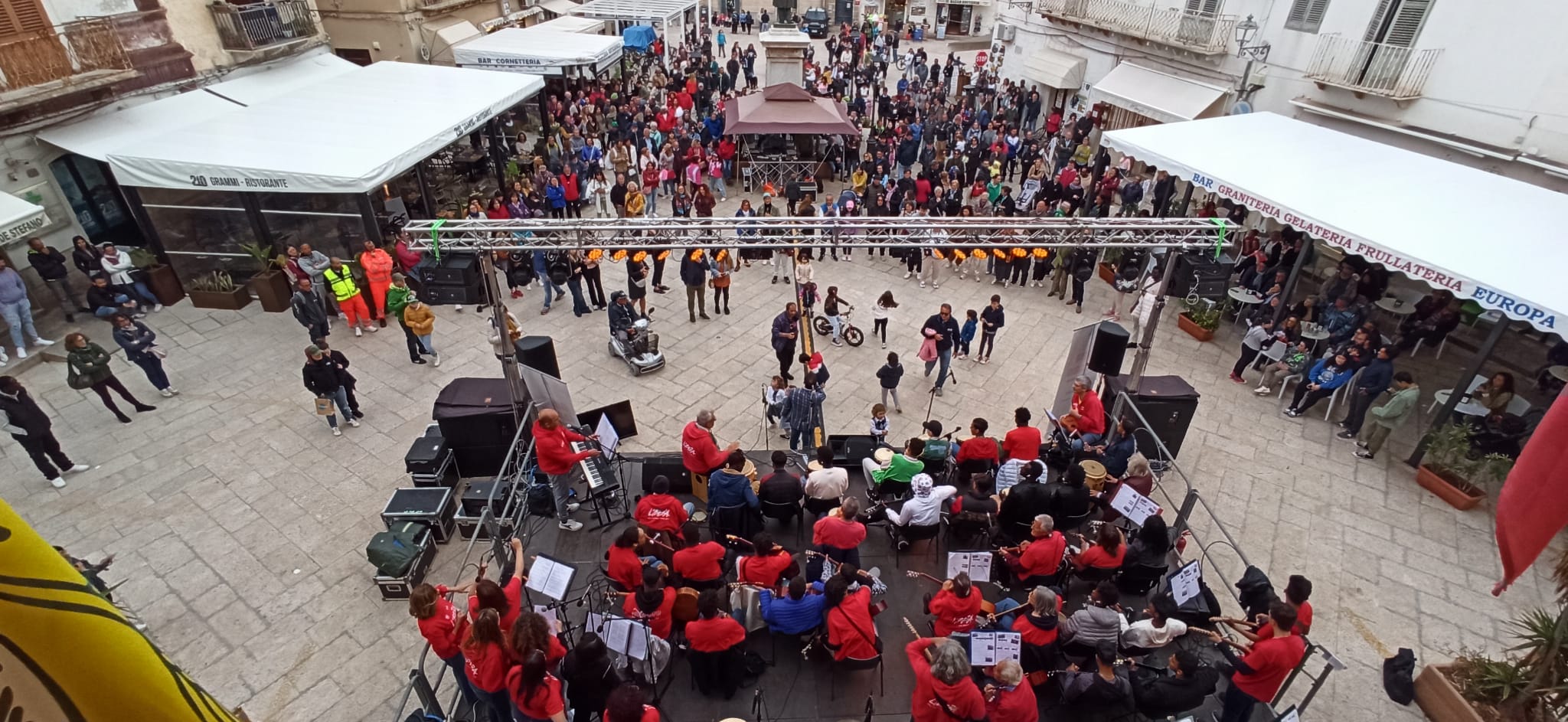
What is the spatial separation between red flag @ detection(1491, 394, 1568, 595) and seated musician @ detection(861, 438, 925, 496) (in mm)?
4724

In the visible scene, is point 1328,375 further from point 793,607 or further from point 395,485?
point 395,485

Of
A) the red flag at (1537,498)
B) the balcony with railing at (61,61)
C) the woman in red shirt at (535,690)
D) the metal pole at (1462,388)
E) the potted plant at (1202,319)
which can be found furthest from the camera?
the potted plant at (1202,319)

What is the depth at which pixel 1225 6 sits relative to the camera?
17.0m

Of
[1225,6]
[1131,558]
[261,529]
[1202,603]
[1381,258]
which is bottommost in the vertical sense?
[261,529]

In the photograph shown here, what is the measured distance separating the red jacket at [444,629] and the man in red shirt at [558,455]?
2.21 meters

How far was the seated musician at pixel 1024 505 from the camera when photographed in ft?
25.0

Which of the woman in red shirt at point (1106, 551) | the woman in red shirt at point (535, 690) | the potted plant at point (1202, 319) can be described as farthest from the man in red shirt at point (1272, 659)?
the potted plant at point (1202, 319)

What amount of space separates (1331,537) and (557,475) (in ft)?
30.4

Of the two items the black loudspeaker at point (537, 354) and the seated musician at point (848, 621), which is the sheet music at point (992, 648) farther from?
the black loudspeaker at point (537, 354)

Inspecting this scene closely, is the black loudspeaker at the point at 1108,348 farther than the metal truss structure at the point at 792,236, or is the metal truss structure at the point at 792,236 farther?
the black loudspeaker at the point at 1108,348

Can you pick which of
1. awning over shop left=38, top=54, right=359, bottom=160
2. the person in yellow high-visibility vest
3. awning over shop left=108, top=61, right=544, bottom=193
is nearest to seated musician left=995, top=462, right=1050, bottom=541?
the person in yellow high-visibility vest

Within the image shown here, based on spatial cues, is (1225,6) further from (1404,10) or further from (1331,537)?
(1331,537)

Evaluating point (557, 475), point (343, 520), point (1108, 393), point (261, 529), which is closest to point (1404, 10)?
point (1108, 393)

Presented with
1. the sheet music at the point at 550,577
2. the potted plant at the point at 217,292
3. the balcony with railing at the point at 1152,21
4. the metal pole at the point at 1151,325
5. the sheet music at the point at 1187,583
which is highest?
the balcony with railing at the point at 1152,21
